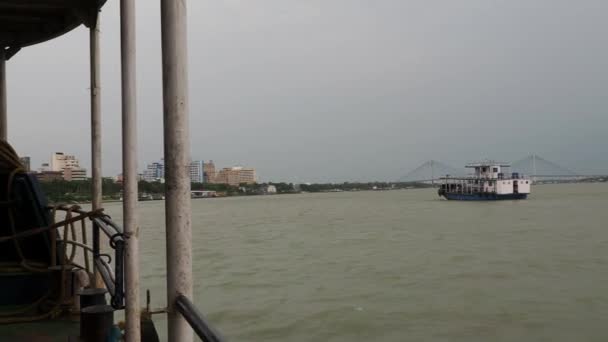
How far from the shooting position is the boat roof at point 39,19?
4.39 metres

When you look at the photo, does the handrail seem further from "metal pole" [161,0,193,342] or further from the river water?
the river water

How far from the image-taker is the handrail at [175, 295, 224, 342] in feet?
4.76

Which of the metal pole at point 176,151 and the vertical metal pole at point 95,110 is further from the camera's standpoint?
the vertical metal pole at point 95,110

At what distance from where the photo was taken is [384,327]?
35.6 feet

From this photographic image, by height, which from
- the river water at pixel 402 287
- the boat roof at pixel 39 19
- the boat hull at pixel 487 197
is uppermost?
the boat roof at pixel 39 19

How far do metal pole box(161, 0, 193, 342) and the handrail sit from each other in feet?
0.13

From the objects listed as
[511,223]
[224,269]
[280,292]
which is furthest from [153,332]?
[511,223]

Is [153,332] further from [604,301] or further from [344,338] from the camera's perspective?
[604,301]

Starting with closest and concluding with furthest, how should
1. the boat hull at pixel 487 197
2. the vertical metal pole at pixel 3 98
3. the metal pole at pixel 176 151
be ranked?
the metal pole at pixel 176 151 < the vertical metal pole at pixel 3 98 < the boat hull at pixel 487 197

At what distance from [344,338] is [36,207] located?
722cm

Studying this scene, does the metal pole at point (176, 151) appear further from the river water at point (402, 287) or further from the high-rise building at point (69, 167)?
the high-rise building at point (69, 167)

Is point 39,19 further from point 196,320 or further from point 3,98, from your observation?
point 196,320

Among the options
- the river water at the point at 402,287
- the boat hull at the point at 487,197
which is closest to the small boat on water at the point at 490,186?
the boat hull at the point at 487,197

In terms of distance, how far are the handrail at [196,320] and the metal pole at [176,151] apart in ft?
0.13
